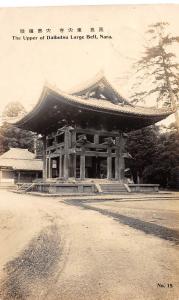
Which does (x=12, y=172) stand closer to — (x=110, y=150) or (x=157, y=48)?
(x=110, y=150)

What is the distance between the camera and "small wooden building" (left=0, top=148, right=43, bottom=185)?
1041 inches

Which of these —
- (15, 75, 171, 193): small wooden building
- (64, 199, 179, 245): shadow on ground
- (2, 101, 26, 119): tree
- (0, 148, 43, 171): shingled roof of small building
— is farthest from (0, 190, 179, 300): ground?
(2, 101, 26, 119): tree

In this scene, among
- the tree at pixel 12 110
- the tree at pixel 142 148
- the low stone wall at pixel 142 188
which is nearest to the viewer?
the low stone wall at pixel 142 188

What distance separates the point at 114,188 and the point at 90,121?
11.1 feet

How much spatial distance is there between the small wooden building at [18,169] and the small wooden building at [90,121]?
9487 millimetres

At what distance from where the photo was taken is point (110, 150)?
15.9 m

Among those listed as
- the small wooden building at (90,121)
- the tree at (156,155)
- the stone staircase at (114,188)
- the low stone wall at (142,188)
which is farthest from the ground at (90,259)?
the tree at (156,155)

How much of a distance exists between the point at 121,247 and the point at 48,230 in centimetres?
156

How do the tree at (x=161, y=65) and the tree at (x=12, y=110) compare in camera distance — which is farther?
the tree at (x=12, y=110)

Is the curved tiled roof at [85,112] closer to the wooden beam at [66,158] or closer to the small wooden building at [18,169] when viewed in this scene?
the wooden beam at [66,158]

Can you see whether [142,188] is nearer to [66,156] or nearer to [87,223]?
[66,156]

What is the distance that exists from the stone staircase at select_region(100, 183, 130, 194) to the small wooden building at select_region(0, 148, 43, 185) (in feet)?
43.0

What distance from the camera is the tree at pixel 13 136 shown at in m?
38.0

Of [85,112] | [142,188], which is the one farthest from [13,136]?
[142,188]
